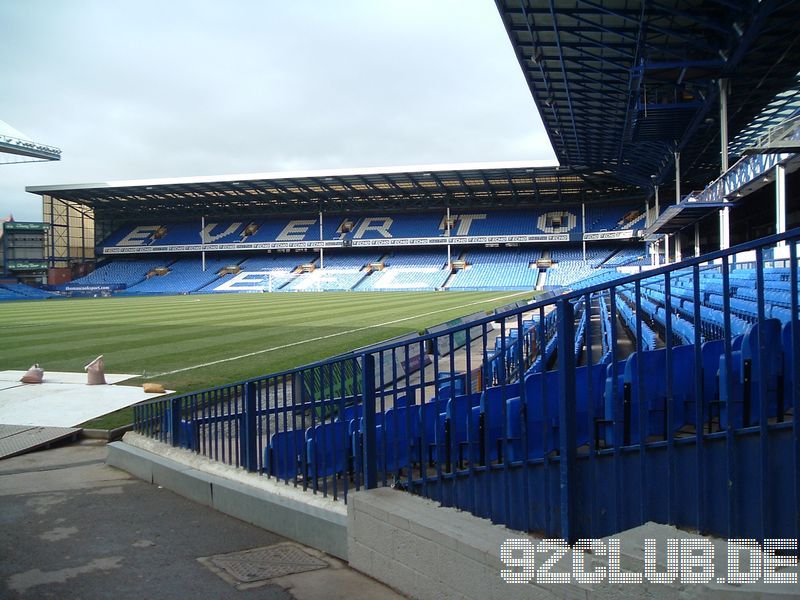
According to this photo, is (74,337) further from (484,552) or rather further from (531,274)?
(531,274)

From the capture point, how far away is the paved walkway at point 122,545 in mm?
4141

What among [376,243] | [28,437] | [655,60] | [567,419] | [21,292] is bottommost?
[28,437]

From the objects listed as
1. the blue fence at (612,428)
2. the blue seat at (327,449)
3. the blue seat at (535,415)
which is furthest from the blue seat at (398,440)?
the blue seat at (535,415)

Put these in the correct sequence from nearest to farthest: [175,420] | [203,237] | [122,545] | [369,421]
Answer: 1. [369,421]
2. [122,545]
3. [175,420]
4. [203,237]

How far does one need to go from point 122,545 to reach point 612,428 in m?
3.65

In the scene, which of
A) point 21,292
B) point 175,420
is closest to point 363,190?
point 21,292

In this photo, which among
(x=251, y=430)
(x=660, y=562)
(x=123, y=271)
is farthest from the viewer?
(x=123, y=271)

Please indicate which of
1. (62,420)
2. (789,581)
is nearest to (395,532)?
(789,581)

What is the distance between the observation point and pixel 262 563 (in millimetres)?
4574

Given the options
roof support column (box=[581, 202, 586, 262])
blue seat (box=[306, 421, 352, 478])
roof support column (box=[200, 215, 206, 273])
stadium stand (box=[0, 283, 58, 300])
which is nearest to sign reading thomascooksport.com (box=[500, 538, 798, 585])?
blue seat (box=[306, 421, 352, 478])

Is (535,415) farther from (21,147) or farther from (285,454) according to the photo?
(21,147)

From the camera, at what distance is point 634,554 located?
108 inches

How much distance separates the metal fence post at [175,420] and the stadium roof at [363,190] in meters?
49.8

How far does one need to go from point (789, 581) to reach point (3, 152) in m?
60.6
